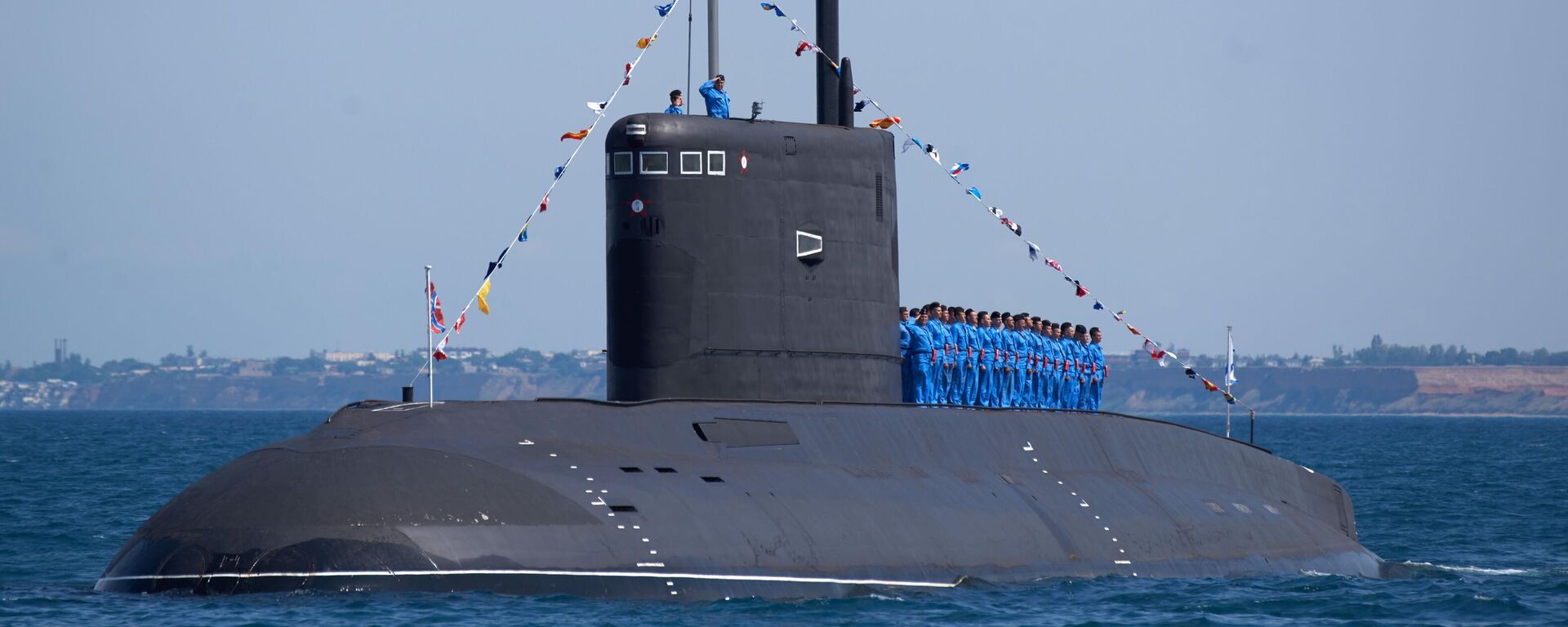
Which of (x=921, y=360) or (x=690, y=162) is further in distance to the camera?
(x=921, y=360)

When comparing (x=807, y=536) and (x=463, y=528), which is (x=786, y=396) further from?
(x=463, y=528)

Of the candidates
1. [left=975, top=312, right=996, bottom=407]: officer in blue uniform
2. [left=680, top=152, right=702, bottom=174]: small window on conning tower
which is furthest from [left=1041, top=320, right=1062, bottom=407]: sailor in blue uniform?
[left=680, top=152, right=702, bottom=174]: small window on conning tower

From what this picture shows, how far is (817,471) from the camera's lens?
16250 mm

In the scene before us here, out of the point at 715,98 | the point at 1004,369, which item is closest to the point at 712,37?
the point at 715,98

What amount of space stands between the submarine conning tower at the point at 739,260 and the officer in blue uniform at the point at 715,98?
37 centimetres

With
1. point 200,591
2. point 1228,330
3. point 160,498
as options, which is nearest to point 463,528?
point 200,591

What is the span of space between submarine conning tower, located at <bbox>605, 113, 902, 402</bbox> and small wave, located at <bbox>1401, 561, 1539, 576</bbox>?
25.5 ft

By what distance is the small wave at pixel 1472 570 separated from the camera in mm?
21156

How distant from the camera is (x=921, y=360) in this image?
66.9 feet

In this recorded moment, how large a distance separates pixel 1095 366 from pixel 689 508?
33.3 feet

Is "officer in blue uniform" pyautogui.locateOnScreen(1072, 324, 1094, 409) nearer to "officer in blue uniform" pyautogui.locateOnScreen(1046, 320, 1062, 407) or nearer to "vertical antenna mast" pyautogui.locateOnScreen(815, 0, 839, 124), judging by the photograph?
"officer in blue uniform" pyautogui.locateOnScreen(1046, 320, 1062, 407)

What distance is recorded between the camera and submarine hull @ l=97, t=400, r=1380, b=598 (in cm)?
1345

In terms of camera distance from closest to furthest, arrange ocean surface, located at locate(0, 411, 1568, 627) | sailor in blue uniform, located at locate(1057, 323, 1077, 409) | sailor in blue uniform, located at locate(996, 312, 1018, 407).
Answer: ocean surface, located at locate(0, 411, 1568, 627)
sailor in blue uniform, located at locate(996, 312, 1018, 407)
sailor in blue uniform, located at locate(1057, 323, 1077, 409)

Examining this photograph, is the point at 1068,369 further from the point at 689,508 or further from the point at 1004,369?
the point at 689,508
